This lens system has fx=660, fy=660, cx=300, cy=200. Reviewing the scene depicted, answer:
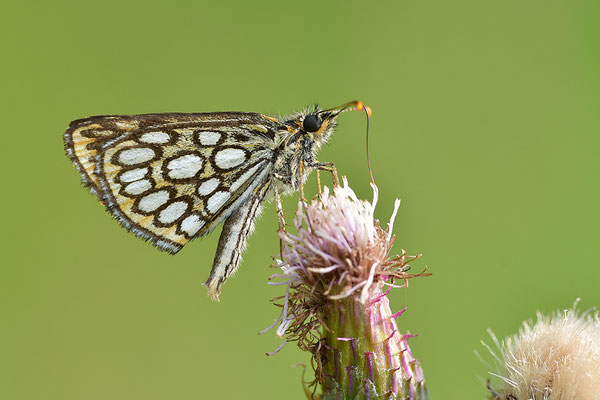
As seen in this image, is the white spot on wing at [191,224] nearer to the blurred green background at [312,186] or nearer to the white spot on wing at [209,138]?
the white spot on wing at [209,138]

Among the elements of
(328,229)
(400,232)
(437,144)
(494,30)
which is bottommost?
(328,229)

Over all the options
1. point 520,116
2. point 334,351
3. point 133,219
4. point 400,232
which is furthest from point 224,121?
point 520,116

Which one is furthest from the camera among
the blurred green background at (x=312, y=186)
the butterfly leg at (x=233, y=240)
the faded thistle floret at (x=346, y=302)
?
the blurred green background at (x=312, y=186)

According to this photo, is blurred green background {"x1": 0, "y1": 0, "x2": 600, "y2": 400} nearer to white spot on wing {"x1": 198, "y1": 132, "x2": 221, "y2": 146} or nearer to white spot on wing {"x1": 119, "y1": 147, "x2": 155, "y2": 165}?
white spot on wing {"x1": 198, "y1": 132, "x2": 221, "y2": 146}

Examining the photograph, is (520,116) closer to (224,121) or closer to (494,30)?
(494,30)

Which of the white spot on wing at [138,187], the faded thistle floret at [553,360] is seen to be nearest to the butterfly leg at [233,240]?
the white spot on wing at [138,187]

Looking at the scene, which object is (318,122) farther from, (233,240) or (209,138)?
(233,240)

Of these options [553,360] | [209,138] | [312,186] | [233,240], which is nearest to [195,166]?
[209,138]
